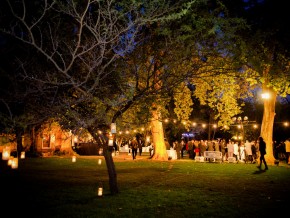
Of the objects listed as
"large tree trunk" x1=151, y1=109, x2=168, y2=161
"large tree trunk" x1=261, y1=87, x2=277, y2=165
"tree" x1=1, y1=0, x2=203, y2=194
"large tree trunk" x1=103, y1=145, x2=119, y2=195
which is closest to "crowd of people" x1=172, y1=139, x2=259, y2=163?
"large tree trunk" x1=261, y1=87, x2=277, y2=165

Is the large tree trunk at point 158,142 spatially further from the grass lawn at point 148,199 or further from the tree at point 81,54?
the tree at point 81,54

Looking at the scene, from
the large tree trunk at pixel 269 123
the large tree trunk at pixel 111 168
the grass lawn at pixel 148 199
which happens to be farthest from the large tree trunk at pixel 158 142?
the large tree trunk at pixel 111 168

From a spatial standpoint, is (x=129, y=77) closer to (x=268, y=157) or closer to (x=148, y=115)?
(x=148, y=115)

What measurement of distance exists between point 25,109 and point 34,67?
1.43m

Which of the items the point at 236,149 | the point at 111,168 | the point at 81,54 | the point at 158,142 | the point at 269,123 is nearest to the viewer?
the point at 81,54

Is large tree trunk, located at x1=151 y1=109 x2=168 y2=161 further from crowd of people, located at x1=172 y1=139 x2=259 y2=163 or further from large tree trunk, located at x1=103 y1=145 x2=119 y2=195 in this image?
large tree trunk, located at x1=103 y1=145 x2=119 y2=195

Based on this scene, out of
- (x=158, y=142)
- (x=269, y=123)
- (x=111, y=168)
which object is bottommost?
(x=111, y=168)

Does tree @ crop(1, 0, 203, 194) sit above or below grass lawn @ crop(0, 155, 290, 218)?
above

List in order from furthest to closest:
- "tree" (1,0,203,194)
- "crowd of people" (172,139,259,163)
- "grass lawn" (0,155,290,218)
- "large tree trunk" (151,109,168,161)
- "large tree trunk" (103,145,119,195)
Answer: "large tree trunk" (151,109,168,161) < "crowd of people" (172,139,259,163) < "large tree trunk" (103,145,119,195) < "tree" (1,0,203,194) < "grass lawn" (0,155,290,218)

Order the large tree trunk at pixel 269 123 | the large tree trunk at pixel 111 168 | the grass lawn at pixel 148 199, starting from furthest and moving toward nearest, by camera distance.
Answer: the large tree trunk at pixel 269 123 < the large tree trunk at pixel 111 168 < the grass lawn at pixel 148 199

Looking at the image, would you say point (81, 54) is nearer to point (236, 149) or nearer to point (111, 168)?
point (111, 168)

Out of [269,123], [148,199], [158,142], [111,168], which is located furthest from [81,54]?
[158,142]

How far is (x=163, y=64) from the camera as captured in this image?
989 cm

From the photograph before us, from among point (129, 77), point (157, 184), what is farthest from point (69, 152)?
point (129, 77)
